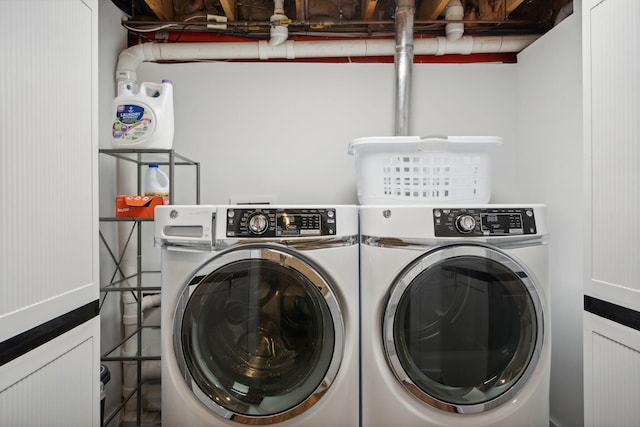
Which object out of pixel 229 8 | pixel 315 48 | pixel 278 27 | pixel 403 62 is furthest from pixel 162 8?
pixel 403 62

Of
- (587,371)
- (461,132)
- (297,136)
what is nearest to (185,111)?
(297,136)

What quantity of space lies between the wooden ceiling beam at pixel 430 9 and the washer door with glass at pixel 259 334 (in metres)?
1.66

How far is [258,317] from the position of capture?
1.44 m

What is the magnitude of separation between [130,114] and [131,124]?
0.05m

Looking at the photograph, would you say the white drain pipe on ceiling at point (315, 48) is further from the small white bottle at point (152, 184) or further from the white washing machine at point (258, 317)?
the white washing machine at point (258, 317)

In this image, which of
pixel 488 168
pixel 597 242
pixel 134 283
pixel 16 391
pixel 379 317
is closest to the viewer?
pixel 16 391

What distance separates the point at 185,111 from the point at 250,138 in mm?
436

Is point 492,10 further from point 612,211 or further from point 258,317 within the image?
point 258,317

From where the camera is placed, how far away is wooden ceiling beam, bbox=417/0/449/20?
2059 mm

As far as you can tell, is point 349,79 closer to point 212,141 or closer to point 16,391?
point 212,141

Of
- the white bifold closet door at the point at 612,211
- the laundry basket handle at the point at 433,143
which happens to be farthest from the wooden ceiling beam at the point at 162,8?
the white bifold closet door at the point at 612,211

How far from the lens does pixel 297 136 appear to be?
2.35 m

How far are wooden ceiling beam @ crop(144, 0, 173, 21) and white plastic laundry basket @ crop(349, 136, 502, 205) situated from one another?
1425 millimetres

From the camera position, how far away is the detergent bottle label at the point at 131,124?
179 cm
